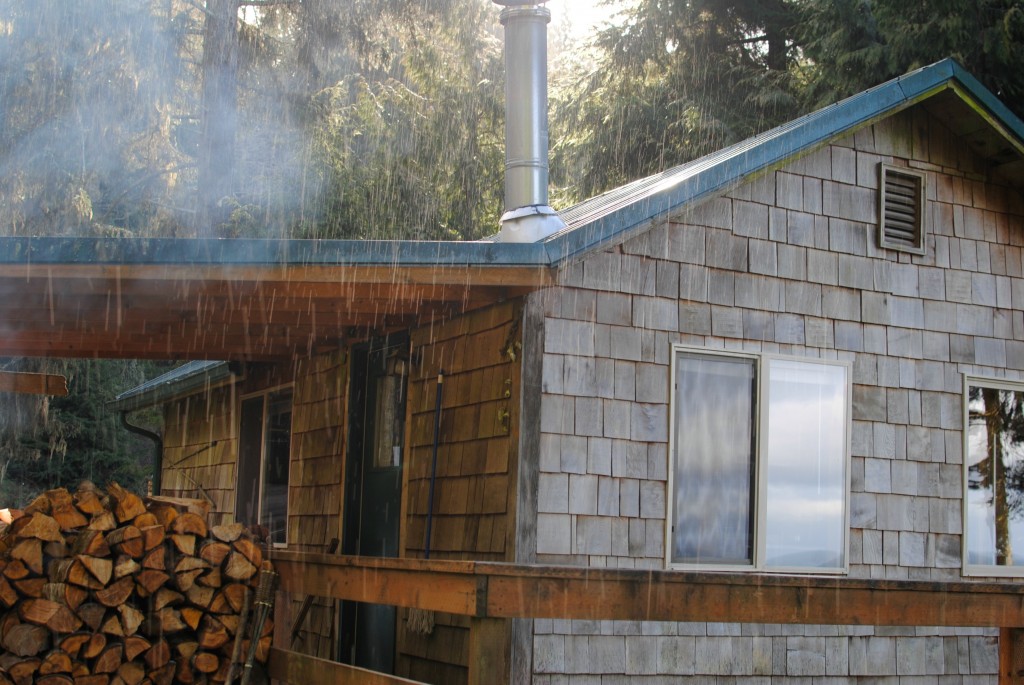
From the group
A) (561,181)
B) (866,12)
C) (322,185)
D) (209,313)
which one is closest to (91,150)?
(322,185)

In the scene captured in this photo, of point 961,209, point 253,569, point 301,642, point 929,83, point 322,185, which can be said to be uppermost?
point 322,185

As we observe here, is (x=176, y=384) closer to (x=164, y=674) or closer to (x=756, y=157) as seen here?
(x=164, y=674)

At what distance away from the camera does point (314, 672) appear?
17.6 ft

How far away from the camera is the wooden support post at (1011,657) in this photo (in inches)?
193

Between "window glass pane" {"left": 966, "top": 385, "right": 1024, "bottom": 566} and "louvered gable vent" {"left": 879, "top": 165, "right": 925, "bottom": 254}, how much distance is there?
106 centimetres

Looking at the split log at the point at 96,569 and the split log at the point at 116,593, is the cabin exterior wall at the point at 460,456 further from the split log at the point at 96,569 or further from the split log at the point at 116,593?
the split log at the point at 96,569

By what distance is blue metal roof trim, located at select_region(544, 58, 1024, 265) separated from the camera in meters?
6.49

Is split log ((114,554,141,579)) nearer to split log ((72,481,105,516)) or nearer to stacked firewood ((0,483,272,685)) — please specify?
stacked firewood ((0,483,272,685))

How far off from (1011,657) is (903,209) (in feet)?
12.2

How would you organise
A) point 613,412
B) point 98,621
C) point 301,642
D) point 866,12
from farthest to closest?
1. point 866,12
2. point 301,642
3. point 613,412
4. point 98,621

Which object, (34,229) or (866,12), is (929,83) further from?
(34,229)

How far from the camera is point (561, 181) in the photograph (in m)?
23.6

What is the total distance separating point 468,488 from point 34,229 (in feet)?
46.5

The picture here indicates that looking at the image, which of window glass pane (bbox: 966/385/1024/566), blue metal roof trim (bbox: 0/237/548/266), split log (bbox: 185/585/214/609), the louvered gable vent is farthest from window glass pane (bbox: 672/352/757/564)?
split log (bbox: 185/585/214/609)
